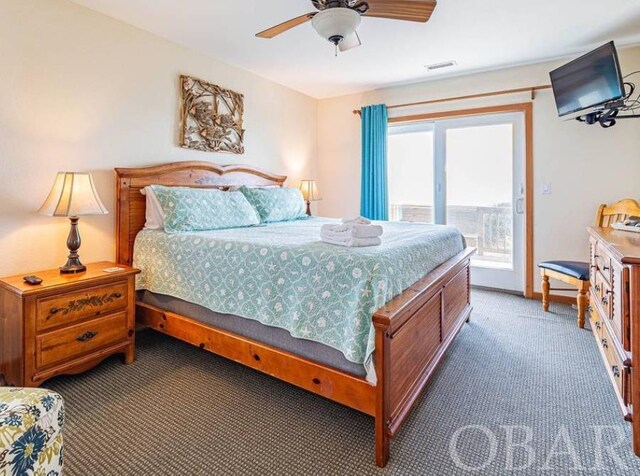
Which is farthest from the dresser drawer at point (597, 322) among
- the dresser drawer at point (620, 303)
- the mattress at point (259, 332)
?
the mattress at point (259, 332)

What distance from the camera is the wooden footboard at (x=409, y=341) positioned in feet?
4.84

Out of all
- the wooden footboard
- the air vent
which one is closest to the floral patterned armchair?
the wooden footboard

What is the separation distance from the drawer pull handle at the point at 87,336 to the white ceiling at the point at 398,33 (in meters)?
2.32

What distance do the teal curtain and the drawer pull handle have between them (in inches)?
Answer: 132

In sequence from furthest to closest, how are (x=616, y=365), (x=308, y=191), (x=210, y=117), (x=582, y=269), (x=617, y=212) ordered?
(x=308, y=191)
(x=210, y=117)
(x=617, y=212)
(x=582, y=269)
(x=616, y=365)

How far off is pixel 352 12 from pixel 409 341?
5.72ft

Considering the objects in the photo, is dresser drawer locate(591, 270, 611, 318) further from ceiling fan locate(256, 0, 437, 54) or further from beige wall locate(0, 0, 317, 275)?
beige wall locate(0, 0, 317, 275)

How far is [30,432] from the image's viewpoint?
91 centimetres

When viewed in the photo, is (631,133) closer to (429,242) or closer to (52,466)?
(429,242)

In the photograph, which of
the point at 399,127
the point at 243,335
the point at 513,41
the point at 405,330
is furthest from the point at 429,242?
the point at 399,127

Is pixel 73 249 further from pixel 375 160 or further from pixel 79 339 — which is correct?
pixel 375 160

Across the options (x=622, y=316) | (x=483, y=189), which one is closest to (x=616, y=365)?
(x=622, y=316)

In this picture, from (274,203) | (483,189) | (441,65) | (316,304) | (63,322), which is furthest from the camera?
(483,189)

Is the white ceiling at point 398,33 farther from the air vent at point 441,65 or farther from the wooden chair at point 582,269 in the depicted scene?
the wooden chair at point 582,269
